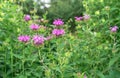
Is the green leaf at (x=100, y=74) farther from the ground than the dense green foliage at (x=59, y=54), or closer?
closer

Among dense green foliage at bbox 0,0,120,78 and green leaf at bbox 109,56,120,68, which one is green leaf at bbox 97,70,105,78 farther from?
green leaf at bbox 109,56,120,68

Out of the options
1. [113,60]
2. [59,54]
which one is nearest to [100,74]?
[113,60]

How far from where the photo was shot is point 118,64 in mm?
2270

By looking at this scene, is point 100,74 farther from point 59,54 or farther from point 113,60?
point 59,54

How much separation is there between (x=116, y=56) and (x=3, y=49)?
709 millimetres

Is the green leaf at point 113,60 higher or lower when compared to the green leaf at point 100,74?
higher

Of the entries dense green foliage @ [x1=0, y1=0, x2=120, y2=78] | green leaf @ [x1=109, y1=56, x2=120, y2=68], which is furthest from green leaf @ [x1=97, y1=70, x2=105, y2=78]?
green leaf @ [x1=109, y1=56, x2=120, y2=68]

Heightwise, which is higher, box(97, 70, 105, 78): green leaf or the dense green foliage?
the dense green foliage

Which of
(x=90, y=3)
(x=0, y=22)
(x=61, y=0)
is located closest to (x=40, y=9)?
(x=61, y=0)

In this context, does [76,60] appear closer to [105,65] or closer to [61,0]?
[105,65]

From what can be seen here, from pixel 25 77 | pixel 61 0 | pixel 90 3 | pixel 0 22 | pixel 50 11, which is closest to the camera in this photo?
pixel 25 77

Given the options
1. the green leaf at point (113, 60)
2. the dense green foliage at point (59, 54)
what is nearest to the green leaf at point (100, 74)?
the dense green foliage at point (59, 54)

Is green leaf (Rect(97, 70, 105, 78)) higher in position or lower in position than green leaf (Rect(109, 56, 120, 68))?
lower

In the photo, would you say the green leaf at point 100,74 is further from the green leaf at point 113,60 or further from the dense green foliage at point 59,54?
the green leaf at point 113,60
